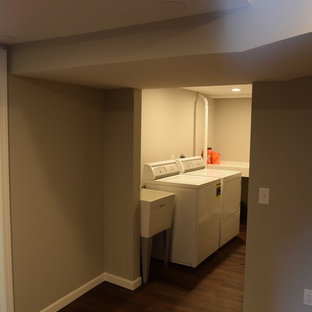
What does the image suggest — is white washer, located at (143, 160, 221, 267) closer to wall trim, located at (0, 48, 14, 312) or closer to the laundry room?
the laundry room

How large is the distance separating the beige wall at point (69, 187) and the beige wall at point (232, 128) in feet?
10.3

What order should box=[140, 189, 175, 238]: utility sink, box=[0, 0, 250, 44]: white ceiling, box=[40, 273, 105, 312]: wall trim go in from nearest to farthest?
box=[0, 0, 250, 44]: white ceiling, box=[40, 273, 105, 312]: wall trim, box=[140, 189, 175, 238]: utility sink

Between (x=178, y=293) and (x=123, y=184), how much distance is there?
3.86ft

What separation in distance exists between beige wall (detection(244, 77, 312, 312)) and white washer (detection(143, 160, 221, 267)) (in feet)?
3.71

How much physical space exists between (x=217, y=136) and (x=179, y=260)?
9.67ft

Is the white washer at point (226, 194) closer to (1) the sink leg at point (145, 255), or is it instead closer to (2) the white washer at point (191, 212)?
(2) the white washer at point (191, 212)

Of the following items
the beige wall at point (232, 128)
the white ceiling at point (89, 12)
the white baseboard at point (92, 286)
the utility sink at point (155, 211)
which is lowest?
the white baseboard at point (92, 286)

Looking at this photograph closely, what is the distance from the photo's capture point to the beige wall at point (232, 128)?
5828 mm

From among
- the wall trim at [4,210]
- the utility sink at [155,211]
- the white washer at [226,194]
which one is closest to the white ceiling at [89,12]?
the wall trim at [4,210]

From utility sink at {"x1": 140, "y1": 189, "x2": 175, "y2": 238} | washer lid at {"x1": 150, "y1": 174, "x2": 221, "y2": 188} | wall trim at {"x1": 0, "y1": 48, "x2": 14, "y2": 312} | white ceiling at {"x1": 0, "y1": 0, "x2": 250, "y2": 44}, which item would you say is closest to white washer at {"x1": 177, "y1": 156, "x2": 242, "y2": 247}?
washer lid at {"x1": 150, "y1": 174, "x2": 221, "y2": 188}

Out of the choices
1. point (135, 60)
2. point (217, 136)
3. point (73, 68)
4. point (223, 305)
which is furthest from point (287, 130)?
point (217, 136)

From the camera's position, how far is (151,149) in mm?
4246

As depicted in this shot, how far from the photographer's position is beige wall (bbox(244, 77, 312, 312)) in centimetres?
232

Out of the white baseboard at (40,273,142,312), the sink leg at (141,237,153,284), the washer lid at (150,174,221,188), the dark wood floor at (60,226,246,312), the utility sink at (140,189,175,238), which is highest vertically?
the washer lid at (150,174,221,188)
